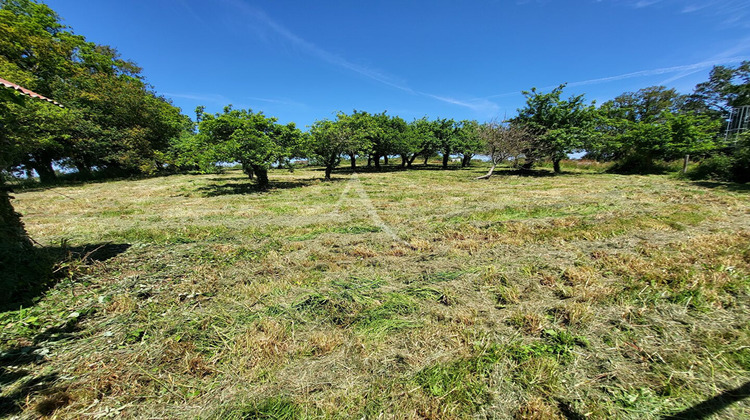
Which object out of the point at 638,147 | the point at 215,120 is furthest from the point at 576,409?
the point at 638,147

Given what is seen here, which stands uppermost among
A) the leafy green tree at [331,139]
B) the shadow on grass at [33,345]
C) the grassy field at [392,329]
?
the leafy green tree at [331,139]

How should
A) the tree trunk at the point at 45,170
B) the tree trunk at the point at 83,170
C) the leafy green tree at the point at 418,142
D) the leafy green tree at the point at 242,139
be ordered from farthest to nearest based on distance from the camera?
the leafy green tree at the point at 418,142
the tree trunk at the point at 83,170
the tree trunk at the point at 45,170
the leafy green tree at the point at 242,139

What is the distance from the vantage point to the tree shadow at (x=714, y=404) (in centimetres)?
219

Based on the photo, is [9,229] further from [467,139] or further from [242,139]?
[467,139]

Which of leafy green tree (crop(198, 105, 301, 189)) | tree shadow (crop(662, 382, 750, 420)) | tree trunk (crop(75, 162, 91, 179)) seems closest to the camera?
tree shadow (crop(662, 382, 750, 420))

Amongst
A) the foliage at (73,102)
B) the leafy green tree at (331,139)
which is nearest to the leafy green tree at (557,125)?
the leafy green tree at (331,139)

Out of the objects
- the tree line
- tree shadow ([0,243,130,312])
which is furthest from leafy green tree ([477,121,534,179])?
tree shadow ([0,243,130,312])

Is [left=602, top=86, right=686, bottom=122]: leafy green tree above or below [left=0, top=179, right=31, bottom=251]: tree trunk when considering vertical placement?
above

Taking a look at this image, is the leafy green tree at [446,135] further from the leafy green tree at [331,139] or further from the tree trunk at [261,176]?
the tree trunk at [261,176]

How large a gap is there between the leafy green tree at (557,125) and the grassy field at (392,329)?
75.2 feet

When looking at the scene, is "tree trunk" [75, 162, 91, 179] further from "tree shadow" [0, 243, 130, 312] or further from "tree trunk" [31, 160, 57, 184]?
"tree shadow" [0, 243, 130, 312]

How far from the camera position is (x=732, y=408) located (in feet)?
7.32

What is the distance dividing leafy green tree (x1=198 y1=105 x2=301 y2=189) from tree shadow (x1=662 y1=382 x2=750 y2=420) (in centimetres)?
1787

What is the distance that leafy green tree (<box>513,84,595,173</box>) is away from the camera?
2598 cm
